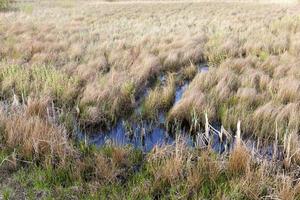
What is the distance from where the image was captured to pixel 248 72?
19.2 ft

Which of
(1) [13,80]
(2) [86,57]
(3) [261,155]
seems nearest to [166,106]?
(3) [261,155]

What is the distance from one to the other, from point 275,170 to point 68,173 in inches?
71.0

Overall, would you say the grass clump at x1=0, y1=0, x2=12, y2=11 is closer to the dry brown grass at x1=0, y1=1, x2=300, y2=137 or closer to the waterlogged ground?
the dry brown grass at x1=0, y1=1, x2=300, y2=137

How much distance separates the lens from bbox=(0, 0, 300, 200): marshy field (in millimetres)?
2775

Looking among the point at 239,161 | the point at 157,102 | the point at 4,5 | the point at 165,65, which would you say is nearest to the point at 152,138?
the point at 157,102

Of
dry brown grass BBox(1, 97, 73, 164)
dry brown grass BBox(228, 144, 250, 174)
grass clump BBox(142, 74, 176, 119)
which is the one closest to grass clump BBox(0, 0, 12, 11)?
grass clump BBox(142, 74, 176, 119)

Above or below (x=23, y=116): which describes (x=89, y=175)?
below

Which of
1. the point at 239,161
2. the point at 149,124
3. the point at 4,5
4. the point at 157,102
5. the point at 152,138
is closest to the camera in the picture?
the point at 239,161

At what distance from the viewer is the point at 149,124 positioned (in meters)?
4.20

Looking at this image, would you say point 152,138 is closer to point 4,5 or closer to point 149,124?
point 149,124

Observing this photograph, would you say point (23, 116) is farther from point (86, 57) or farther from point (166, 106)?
point (86, 57)

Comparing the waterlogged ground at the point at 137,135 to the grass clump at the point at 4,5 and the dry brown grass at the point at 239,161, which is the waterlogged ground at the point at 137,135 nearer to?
the dry brown grass at the point at 239,161

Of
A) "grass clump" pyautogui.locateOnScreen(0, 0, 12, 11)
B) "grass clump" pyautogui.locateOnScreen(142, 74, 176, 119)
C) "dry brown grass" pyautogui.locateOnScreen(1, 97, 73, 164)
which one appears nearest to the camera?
"dry brown grass" pyautogui.locateOnScreen(1, 97, 73, 164)

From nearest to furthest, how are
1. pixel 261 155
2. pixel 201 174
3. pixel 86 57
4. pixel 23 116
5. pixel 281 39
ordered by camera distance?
pixel 201 174 < pixel 261 155 < pixel 23 116 < pixel 86 57 < pixel 281 39
